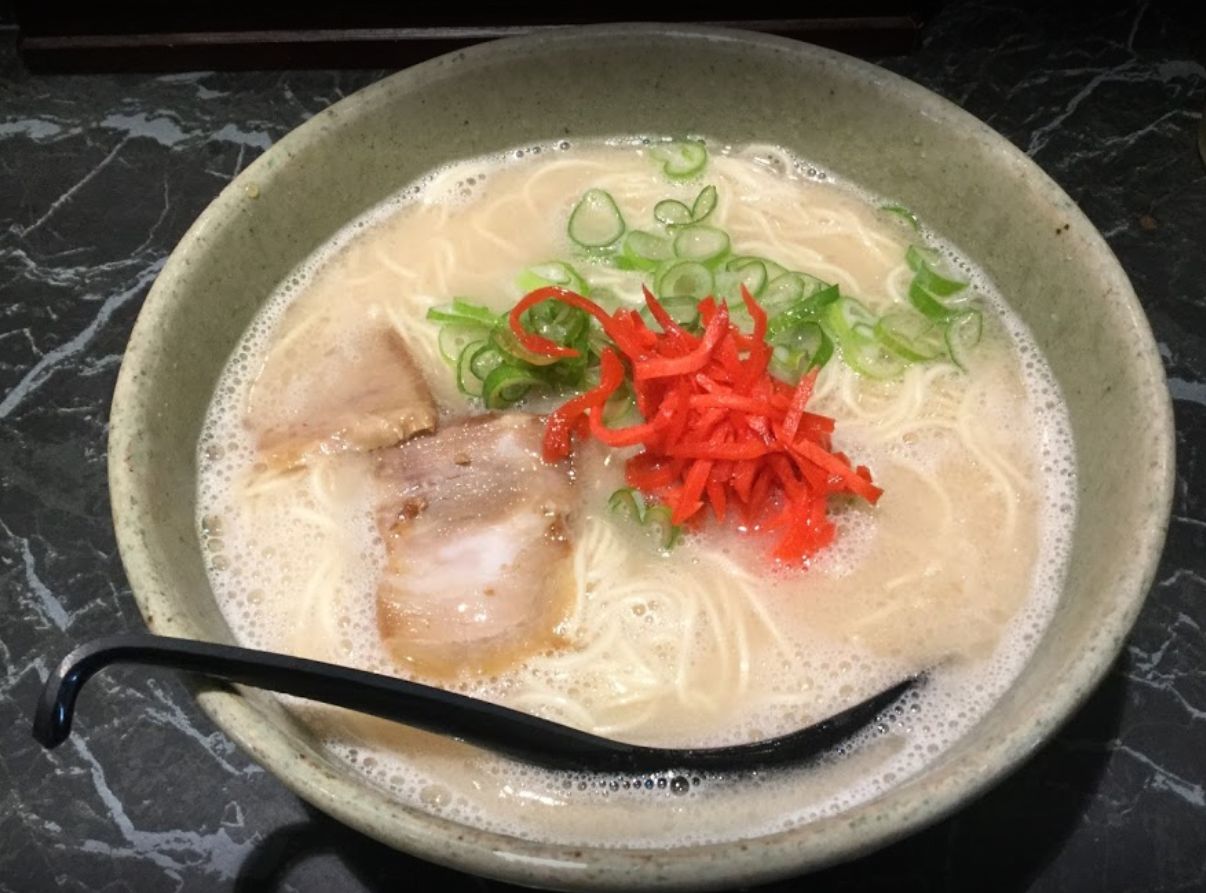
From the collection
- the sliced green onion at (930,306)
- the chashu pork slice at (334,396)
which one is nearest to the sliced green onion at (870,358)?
the sliced green onion at (930,306)

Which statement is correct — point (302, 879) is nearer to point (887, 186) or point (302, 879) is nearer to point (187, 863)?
point (187, 863)

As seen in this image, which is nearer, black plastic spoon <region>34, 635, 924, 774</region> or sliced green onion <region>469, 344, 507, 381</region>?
black plastic spoon <region>34, 635, 924, 774</region>

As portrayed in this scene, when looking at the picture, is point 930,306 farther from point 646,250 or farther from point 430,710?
point 430,710

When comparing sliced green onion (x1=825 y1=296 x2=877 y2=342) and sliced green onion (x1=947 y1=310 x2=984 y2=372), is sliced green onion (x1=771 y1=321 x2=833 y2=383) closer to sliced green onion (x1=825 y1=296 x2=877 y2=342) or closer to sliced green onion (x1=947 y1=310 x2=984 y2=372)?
sliced green onion (x1=825 y1=296 x2=877 y2=342)

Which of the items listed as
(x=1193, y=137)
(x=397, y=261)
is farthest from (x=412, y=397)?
(x=1193, y=137)

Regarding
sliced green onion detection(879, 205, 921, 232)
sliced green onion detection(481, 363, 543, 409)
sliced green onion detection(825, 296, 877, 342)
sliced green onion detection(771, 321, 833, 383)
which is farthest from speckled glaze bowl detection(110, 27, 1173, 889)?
sliced green onion detection(481, 363, 543, 409)

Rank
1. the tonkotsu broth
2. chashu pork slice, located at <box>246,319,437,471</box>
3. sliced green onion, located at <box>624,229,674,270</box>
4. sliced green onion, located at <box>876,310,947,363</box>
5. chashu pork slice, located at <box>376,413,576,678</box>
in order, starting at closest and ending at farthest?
the tonkotsu broth → chashu pork slice, located at <box>376,413,576,678</box> → chashu pork slice, located at <box>246,319,437,471</box> → sliced green onion, located at <box>876,310,947,363</box> → sliced green onion, located at <box>624,229,674,270</box>

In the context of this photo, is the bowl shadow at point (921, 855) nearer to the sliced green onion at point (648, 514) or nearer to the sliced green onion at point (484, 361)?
the sliced green onion at point (648, 514)
